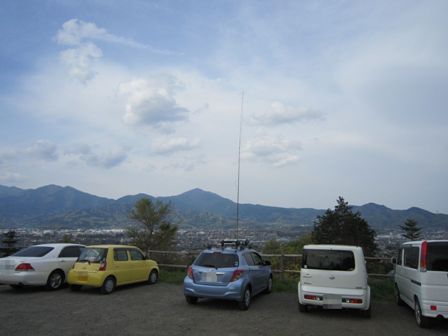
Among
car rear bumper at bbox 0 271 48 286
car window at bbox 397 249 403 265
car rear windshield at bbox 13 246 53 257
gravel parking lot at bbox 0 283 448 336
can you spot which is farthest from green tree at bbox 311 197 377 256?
car rear bumper at bbox 0 271 48 286

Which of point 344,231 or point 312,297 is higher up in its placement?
point 312,297

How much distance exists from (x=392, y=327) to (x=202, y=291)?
181 inches

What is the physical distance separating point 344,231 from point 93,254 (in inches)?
1363

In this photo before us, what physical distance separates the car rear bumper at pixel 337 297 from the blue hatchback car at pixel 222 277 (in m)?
1.73

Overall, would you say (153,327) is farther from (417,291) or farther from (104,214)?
(104,214)

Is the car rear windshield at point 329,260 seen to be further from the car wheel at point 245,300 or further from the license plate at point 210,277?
the license plate at point 210,277

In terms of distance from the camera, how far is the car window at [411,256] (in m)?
8.89

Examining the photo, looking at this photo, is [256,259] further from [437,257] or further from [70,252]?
[70,252]

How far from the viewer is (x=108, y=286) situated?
1209 centimetres

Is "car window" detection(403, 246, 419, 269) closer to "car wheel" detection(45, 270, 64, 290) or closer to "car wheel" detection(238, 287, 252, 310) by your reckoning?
"car wheel" detection(238, 287, 252, 310)

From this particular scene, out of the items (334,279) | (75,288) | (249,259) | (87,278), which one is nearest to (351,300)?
(334,279)

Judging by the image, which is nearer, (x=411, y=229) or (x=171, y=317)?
(x=171, y=317)

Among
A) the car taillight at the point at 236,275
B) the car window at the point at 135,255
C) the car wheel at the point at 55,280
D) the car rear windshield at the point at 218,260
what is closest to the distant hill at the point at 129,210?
the car window at the point at 135,255

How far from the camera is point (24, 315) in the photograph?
876 cm
